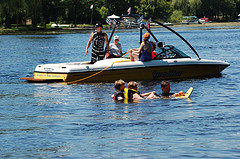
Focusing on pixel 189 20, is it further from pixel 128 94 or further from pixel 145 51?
pixel 128 94

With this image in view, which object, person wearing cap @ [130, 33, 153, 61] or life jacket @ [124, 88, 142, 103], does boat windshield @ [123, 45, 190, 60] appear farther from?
life jacket @ [124, 88, 142, 103]

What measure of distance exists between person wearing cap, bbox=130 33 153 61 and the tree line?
2621 inches

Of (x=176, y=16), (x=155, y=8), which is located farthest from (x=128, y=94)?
(x=155, y=8)

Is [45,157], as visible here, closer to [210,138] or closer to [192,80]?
[210,138]

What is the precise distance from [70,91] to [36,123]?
5434 millimetres

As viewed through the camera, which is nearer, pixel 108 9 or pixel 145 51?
pixel 145 51

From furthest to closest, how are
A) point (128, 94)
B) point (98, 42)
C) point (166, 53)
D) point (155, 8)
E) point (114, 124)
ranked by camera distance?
point (155, 8) → point (166, 53) → point (98, 42) → point (128, 94) → point (114, 124)

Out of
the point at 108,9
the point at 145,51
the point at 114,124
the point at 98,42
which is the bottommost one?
the point at 114,124

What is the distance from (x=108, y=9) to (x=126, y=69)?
131075 mm

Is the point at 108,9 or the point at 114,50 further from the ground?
the point at 108,9

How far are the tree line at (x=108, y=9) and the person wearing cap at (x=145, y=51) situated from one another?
66581mm

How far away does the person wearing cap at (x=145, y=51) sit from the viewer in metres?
19.3

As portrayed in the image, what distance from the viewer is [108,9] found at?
149250 mm

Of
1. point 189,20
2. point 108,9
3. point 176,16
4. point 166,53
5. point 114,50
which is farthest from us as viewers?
point 189,20
